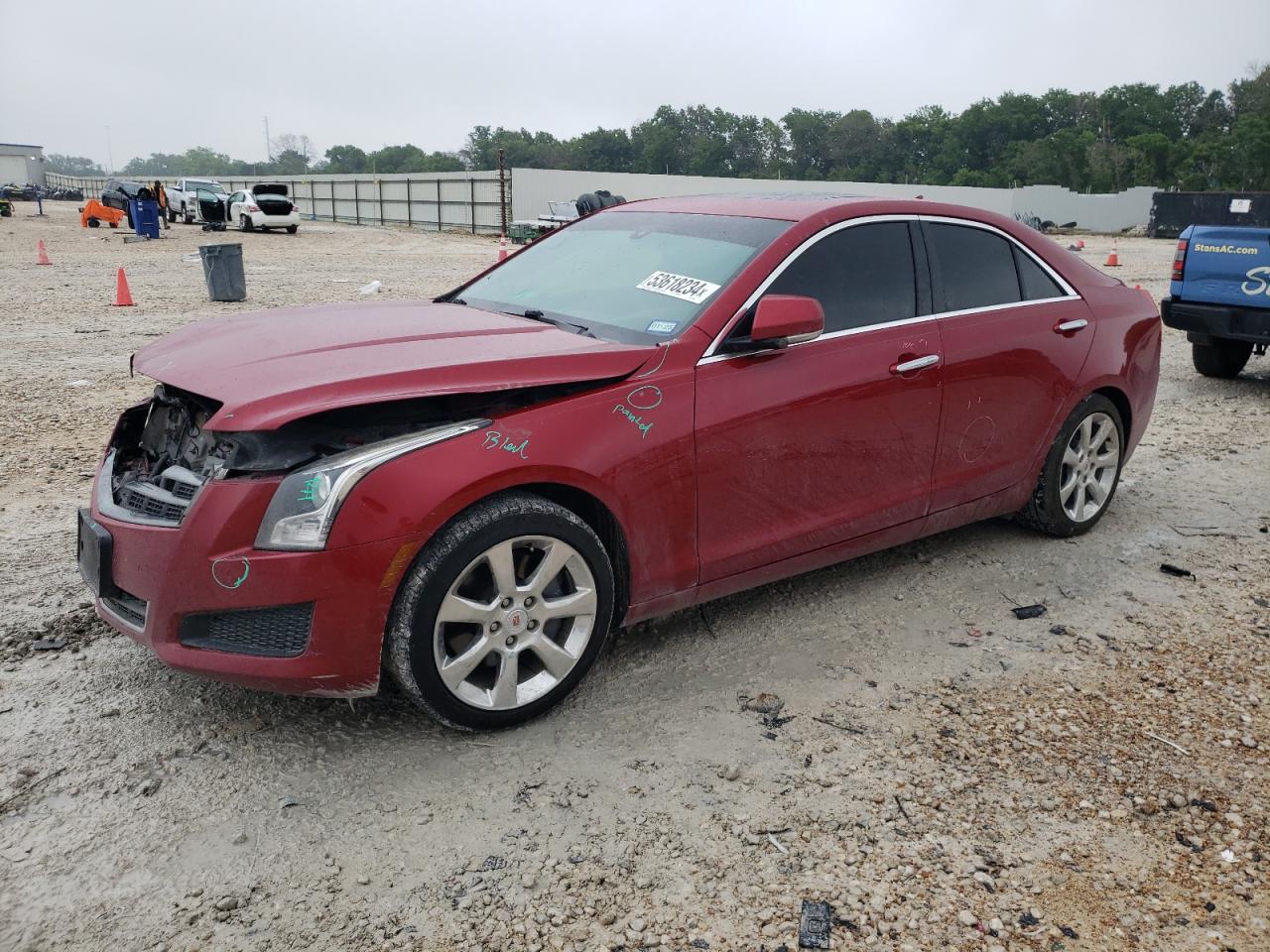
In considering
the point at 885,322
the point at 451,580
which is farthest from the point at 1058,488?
the point at 451,580

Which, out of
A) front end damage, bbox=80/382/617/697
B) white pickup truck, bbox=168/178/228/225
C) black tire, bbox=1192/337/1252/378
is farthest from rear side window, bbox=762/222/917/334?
white pickup truck, bbox=168/178/228/225

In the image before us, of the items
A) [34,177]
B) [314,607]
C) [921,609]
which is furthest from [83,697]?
[34,177]

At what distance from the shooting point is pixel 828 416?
3.88 m

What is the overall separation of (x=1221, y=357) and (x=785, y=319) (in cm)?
810

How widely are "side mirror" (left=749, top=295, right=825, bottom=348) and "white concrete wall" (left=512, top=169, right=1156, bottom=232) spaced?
3319 centimetres

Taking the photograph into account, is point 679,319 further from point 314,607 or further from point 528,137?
point 528,137

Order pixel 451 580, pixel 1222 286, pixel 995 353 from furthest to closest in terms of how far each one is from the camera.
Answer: pixel 1222 286 → pixel 995 353 → pixel 451 580

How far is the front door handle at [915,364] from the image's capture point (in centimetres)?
410

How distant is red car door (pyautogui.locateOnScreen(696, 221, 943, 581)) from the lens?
3.63 meters

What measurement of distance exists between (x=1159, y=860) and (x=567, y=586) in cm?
188

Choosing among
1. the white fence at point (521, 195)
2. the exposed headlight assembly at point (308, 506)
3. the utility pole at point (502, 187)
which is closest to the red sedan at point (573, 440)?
the exposed headlight assembly at point (308, 506)

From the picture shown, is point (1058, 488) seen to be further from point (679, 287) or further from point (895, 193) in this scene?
point (895, 193)

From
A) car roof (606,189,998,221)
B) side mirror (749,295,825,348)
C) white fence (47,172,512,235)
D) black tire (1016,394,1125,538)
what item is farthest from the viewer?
white fence (47,172,512,235)

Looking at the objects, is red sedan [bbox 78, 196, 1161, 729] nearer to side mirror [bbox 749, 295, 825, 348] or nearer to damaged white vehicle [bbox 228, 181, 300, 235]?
side mirror [bbox 749, 295, 825, 348]
